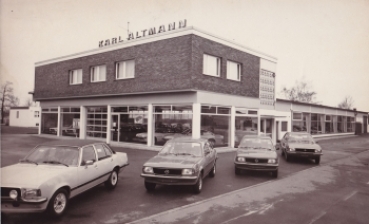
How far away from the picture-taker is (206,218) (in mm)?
5906

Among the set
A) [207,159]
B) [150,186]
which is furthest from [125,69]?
[150,186]

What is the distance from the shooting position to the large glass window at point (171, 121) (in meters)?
16.8

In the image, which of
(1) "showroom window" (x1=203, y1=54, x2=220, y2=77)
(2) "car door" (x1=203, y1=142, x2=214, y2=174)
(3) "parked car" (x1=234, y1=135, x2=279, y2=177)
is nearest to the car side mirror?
(2) "car door" (x1=203, y1=142, x2=214, y2=174)

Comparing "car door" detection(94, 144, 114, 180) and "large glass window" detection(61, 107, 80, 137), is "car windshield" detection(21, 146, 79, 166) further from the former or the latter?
"large glass window" detection(61, 107, 80, 137)

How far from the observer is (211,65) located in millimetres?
17688

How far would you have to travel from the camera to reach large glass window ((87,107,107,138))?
71.0 feet

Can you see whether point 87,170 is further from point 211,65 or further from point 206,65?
point 211,65

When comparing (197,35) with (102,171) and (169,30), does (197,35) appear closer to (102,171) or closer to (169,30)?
(169,30)

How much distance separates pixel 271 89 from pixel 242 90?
521cm

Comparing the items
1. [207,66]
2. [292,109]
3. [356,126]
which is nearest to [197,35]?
[207,66]

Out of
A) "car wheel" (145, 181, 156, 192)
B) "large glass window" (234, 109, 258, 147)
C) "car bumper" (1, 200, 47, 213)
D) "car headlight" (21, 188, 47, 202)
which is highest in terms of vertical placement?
"large glass window" (234, 109, 258, 147)

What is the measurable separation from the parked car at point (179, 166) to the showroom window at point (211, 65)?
351 inches

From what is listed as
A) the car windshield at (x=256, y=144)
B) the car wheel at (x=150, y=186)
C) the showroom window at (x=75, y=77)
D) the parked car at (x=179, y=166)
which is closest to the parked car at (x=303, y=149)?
the car windshield at (x=256, y=144)

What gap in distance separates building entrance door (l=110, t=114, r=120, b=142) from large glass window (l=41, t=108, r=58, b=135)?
8.48 meters
